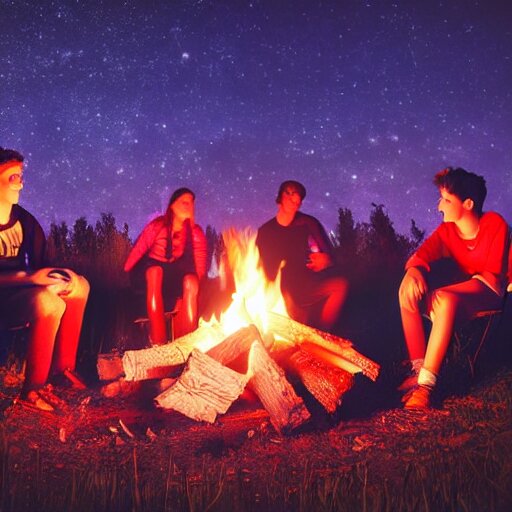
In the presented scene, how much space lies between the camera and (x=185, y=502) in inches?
103

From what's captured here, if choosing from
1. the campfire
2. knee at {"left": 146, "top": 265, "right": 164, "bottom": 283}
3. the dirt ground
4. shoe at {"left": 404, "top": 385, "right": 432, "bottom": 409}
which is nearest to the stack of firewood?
the campfire

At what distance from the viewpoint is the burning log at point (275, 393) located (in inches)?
159

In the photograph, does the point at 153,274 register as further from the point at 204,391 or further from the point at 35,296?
the point at 204,391

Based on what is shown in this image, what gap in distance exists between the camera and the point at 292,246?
6.36 meters

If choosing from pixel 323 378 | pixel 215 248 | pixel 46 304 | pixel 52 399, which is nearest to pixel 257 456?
pixel 323 378

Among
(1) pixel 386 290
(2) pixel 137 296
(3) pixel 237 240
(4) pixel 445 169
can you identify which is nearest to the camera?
(4) pixel 445 169

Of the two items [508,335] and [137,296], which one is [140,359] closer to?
[137,296]

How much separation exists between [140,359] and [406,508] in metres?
2.86

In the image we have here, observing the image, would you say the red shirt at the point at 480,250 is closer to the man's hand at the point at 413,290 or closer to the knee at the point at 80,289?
the man's hand at the point at 413,290

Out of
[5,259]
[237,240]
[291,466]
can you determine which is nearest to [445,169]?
[237,240]

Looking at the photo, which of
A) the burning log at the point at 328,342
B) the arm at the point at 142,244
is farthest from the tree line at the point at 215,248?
the burning log at the point at 328,342

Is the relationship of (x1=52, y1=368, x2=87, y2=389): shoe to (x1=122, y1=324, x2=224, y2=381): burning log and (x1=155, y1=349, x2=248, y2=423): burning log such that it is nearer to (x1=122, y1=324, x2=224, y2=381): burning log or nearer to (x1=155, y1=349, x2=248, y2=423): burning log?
(x1=122, y1=324, x2=224, y2=381): burning log

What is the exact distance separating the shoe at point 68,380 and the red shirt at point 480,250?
3521 mm

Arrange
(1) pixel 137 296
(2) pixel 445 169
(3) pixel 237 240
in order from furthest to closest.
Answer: (1) pixel 137 296 < (3) pixel 237 240 < (2) pixel 445 169
